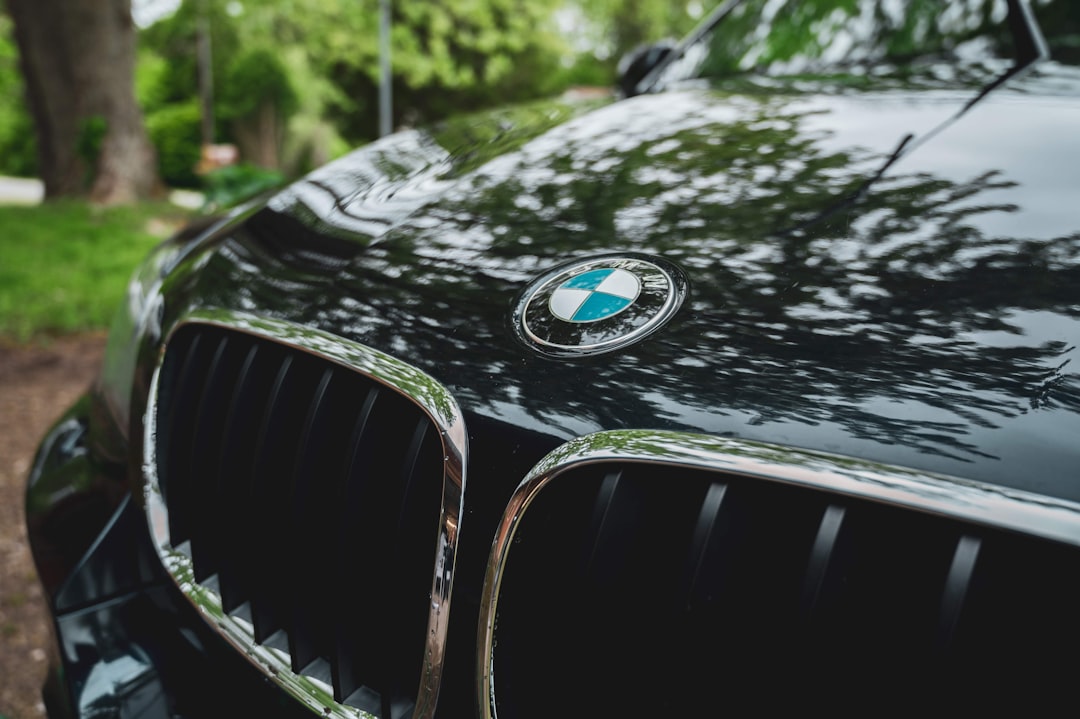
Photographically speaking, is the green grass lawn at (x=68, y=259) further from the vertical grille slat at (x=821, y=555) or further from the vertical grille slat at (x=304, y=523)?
the vertical grille slat at (x=821, y=555)

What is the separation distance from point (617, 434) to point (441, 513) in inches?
10.1

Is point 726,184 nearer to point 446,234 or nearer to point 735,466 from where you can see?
point 446,234

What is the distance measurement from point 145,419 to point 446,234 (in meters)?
0.66

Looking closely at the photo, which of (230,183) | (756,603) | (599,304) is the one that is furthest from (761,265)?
(230,183)

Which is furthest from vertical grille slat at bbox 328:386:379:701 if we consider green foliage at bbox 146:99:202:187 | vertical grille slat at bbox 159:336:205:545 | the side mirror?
green foliage at bbox 146:99:202:187

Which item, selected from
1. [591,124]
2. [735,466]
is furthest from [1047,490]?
[591,124]

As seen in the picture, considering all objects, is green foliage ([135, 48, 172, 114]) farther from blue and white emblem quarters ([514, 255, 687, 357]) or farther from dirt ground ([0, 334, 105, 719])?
blue and white emblem quarters ([514, 255, 687, 357])

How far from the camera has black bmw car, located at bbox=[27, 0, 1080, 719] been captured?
2.78ft

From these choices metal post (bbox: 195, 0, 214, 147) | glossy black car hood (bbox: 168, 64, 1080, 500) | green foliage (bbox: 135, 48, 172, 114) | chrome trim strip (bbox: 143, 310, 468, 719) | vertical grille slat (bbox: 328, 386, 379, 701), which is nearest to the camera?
glossy black car hood (bbox: 168, 64, 1080, 500)

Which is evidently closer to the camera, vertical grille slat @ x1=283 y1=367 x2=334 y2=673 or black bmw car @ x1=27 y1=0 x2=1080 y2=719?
black bmw car @ x1=27 y1=0 x2=1080 y2=719

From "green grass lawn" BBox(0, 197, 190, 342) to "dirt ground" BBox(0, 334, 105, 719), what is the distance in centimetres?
31

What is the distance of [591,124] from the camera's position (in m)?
1.83

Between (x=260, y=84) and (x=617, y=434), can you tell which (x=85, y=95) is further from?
(x=260, y=84)

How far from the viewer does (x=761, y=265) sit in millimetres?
1155
